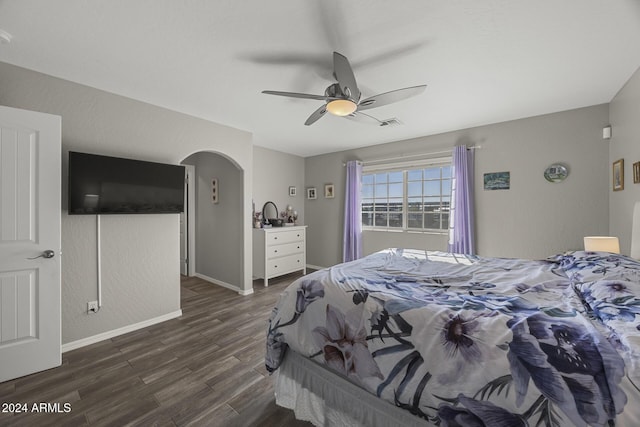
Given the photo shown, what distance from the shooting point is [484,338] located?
1052mm

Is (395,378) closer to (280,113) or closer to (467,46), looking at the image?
(467,46)

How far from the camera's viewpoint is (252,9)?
1.49 meters

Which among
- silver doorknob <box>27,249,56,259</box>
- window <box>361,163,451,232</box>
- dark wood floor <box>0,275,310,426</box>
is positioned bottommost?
dark wood floor <box>0,275,310,426</box>

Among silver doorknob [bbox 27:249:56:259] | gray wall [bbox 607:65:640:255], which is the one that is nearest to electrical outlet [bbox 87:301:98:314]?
silver doorknob [bbox 27:249:56:259]

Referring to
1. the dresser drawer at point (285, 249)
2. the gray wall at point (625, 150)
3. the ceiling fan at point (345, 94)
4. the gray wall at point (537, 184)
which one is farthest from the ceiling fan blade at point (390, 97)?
the dresser drawer at point (285, 249)

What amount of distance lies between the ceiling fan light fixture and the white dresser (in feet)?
8.53

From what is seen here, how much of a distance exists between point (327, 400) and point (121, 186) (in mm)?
2638

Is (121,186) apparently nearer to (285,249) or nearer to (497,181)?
(285,249)

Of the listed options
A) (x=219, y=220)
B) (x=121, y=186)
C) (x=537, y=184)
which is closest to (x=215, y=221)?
(x=219, y=220)

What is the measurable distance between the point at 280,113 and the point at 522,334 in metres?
2.95

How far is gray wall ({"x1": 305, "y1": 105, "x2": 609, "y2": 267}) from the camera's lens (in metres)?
2.86

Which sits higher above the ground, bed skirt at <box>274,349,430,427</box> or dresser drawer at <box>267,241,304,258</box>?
dresser drawer at <box>267,241,304,258</box>

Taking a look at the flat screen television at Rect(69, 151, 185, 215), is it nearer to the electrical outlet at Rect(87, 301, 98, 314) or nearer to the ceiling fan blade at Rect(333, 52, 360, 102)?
the electrical outlet at Rect(87, 301, 98, 314)

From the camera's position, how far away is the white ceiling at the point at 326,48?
1.50 metres
